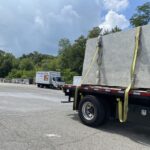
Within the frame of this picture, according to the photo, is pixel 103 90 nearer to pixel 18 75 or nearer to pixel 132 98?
pixel 132 98

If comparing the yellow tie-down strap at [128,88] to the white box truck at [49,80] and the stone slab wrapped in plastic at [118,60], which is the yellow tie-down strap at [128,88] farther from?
the white box truck at [49,80]

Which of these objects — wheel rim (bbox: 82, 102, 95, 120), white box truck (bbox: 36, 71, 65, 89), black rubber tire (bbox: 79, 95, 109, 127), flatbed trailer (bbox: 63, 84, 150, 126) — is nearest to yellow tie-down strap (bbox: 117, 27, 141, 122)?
flatbed trailer (bbox: 63, 84, 150, 126)

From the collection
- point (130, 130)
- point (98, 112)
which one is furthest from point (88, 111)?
point (130, 130)

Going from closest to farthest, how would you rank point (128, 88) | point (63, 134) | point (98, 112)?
1. point (63, 134)
2. point (128, 88)
3. point (98, 112)

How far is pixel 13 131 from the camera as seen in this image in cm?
847

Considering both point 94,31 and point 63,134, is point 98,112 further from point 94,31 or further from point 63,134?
point 94,31

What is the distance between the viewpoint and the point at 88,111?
9914mm

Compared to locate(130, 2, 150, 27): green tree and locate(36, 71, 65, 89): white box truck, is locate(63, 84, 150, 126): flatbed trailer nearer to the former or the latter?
locate(36, 71, 65, 89): white box truck

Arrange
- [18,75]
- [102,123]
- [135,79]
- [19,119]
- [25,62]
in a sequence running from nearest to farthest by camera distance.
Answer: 1. [135,79]
2. [102,123]
3. [19,119]
4. [18,75]
5. [25,62]

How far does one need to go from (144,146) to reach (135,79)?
201 cm

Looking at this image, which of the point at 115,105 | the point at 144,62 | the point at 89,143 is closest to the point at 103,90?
the point at 115,105

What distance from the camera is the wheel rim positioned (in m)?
9.74

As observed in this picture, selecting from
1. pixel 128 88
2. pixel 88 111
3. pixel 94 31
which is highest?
pixel 94 31

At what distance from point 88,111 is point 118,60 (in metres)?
1.77
